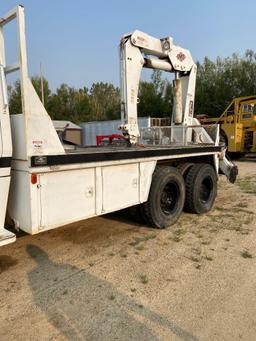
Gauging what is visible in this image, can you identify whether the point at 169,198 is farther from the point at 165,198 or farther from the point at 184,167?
the point at 184,167

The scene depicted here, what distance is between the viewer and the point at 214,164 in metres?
6.48

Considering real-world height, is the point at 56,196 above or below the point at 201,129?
below

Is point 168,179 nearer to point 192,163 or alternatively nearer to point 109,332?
point 192,163

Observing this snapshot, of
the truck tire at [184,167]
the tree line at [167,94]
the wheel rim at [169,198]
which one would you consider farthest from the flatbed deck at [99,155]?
the tree line at [167,94]

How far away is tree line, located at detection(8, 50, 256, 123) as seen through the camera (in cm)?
2691

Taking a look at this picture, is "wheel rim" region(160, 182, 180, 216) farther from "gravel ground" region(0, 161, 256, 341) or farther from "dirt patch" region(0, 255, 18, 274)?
"dirt patch" region(0, 255, 18, 274)

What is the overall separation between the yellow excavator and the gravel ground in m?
11.8

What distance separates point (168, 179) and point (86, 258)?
1.85 metres

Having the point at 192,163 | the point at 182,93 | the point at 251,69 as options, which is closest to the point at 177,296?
the point at 192,163

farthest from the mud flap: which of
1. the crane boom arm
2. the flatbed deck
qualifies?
the flatbed deck

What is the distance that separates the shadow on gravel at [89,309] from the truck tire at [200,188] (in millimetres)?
2751

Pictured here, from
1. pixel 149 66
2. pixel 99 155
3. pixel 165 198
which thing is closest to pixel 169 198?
pixel 165 198

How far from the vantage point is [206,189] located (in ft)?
20.7

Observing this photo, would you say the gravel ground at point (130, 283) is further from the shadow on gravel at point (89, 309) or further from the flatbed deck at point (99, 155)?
the flatbed deck at point (99, 155)
